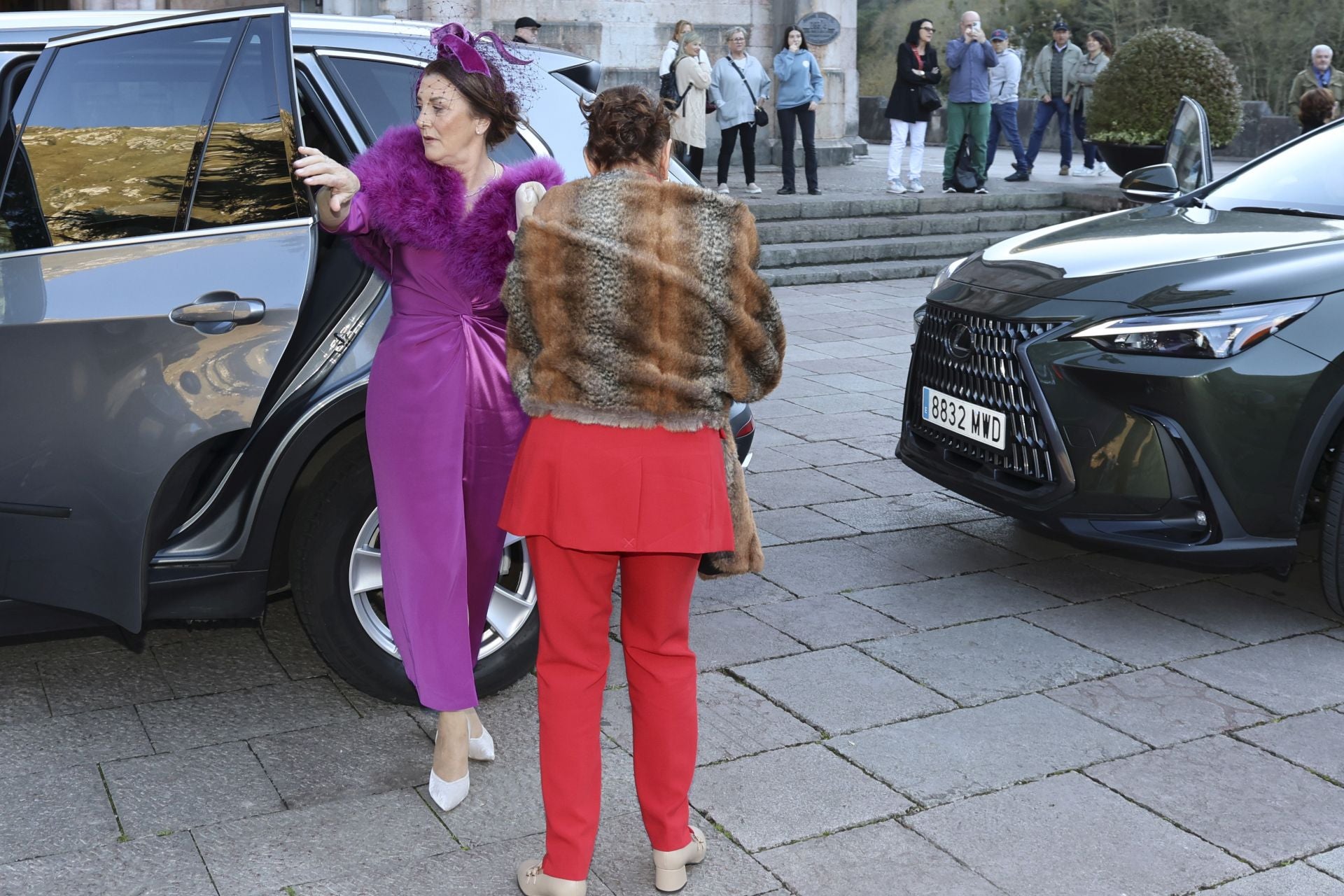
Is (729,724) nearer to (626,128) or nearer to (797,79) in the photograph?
(626,128)

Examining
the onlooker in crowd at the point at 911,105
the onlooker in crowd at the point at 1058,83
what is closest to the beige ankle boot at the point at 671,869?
the onlooker in crowd at the point at 911,105

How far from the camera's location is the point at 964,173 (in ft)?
49.0

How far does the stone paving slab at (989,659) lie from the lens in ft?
13.5

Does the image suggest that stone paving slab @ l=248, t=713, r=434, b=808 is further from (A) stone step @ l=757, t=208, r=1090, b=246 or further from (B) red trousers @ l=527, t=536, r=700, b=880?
(A) stone step @ l=757, t=208, r=1090, b=246

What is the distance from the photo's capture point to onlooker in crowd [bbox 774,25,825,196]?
46.2 feet

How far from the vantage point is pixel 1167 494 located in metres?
4.32

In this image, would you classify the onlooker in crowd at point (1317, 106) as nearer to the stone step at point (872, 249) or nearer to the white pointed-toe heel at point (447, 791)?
the stone step at point (872, 249)

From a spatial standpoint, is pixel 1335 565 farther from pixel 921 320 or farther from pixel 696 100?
pixel 696 100

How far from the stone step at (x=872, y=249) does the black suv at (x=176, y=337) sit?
29.1 ft

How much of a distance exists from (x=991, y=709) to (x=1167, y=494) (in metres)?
0.92

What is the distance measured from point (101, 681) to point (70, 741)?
39 centimetres

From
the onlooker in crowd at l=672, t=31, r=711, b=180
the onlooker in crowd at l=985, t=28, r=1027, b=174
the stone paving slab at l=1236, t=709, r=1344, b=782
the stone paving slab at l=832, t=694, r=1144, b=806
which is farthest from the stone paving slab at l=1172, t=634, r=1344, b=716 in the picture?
the onlooker in crowd at l=985, t=28, r=1027, b=174

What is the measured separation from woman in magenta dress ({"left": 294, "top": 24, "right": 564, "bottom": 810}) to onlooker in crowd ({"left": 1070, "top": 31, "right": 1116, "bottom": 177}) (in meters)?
15.1

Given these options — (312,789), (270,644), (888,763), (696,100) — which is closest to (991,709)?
(888,763)
